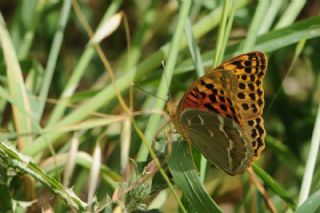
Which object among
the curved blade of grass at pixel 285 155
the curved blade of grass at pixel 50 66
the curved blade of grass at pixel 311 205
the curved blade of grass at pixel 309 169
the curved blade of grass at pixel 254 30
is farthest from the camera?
the curved blade of grass at pixel 285 155

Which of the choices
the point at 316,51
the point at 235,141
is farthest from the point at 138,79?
the point at 316,51

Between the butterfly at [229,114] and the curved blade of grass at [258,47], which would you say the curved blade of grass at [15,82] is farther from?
the butterfly at [229,114]

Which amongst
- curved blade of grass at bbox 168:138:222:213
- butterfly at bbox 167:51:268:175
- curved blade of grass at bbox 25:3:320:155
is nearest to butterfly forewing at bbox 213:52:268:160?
butterfly at bbox 167:51:268:175

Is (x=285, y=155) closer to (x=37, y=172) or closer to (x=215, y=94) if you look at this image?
(x=215, y=94)

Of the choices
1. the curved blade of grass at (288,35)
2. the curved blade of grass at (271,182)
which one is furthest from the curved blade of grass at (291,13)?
the curved blade of grass at (271,182)

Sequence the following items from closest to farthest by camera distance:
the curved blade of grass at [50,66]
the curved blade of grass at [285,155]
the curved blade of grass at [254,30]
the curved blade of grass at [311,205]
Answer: the curved blade of grass at [311,205], the curved blade of grass at [254,30], the curved blade of grass at [50,66], the curved blade of grass at [285,155]

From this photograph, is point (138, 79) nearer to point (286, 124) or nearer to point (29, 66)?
point (29, 66)

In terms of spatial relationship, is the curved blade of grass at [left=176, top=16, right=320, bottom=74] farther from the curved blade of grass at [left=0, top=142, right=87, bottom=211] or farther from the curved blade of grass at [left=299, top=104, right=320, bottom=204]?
the curved blade of grass at [left=0, top=142, right=87, bottom=211]
